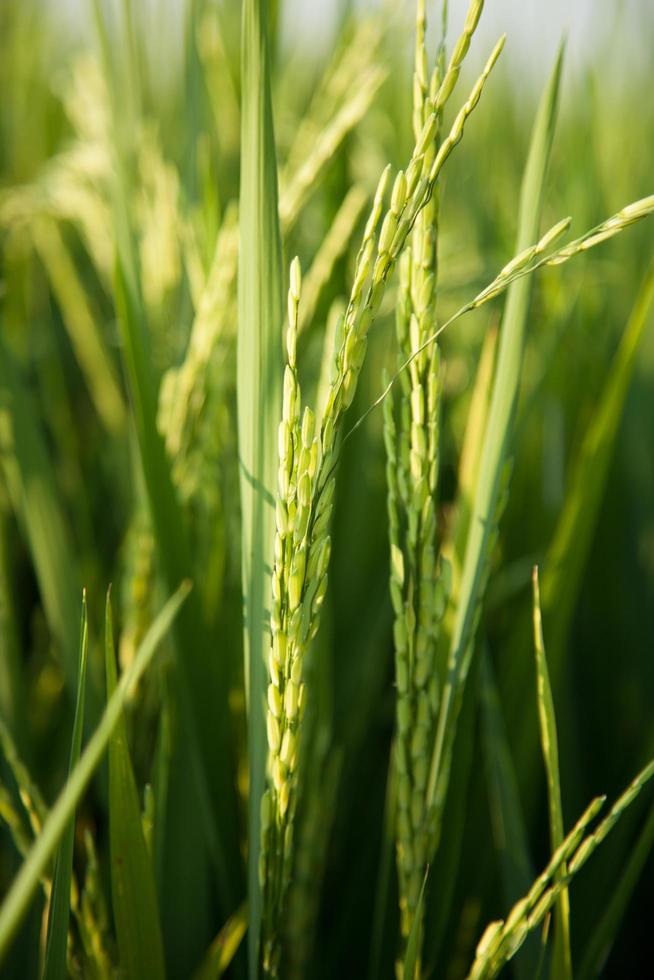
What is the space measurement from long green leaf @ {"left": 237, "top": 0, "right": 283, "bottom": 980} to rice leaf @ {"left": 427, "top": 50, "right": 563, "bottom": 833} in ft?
0.31

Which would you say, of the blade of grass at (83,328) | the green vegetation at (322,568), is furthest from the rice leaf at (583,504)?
the blade of grass at (83,328)

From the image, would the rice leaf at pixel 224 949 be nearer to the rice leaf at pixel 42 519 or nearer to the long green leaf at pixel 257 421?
the long green leaf at pixel 257 421

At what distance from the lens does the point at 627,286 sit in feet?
3.42

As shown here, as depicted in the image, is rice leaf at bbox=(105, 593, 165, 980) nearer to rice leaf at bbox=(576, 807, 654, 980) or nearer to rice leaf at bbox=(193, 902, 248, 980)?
rice leaf at bbox=(193, 902, 248, 980)

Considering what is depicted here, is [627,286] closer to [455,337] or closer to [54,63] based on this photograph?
[455,337]

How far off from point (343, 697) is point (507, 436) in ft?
1.12

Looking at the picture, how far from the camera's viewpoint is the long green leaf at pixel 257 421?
15.0 inches

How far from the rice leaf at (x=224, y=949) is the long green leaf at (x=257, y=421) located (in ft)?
0.17

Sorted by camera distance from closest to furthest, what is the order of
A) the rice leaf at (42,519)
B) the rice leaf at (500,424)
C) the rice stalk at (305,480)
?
the rice stalk at (305,480)
the rice leaf at (500,424)
the rice leaf at (42,519)

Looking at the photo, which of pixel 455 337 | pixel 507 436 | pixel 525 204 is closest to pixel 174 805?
pixel 507 436

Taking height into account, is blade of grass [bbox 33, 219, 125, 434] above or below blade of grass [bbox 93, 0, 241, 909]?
above

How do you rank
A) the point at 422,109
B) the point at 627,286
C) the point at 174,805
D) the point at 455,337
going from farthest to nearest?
the point at 455,337, the point at 627,286, the point at 174,805, the point at 422,109

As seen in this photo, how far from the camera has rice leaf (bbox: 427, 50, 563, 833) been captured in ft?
1.33

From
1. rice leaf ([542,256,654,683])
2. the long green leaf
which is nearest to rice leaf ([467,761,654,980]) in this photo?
the long green leaf
